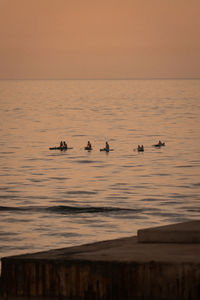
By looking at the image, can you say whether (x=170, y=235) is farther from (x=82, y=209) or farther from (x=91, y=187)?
(x=91, y=187)

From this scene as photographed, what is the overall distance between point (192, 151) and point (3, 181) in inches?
1218

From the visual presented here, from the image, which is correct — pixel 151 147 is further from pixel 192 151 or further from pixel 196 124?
pixel 196 124

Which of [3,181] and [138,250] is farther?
[3,181]

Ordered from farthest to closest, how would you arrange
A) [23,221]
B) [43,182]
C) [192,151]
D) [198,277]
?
[192,151] → [43,182] → [23,221] → [198,277]

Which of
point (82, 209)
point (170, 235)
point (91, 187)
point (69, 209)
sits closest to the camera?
point (170, 235)

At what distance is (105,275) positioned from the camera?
14328 millimetres

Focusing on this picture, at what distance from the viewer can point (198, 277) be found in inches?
544

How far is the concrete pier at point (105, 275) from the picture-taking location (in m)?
14.0

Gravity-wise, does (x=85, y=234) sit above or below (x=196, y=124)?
below

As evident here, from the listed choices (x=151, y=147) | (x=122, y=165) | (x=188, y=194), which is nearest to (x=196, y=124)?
(x=151, y=147)

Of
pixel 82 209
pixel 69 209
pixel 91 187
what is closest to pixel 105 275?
pixel 82 209

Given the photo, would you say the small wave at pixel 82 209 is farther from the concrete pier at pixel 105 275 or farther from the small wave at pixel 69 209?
the concrete pier at pixel 105 275

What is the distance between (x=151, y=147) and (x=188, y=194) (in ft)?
155

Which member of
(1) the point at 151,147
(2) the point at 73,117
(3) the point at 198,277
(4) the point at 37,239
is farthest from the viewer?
(2) the point at 73,117
